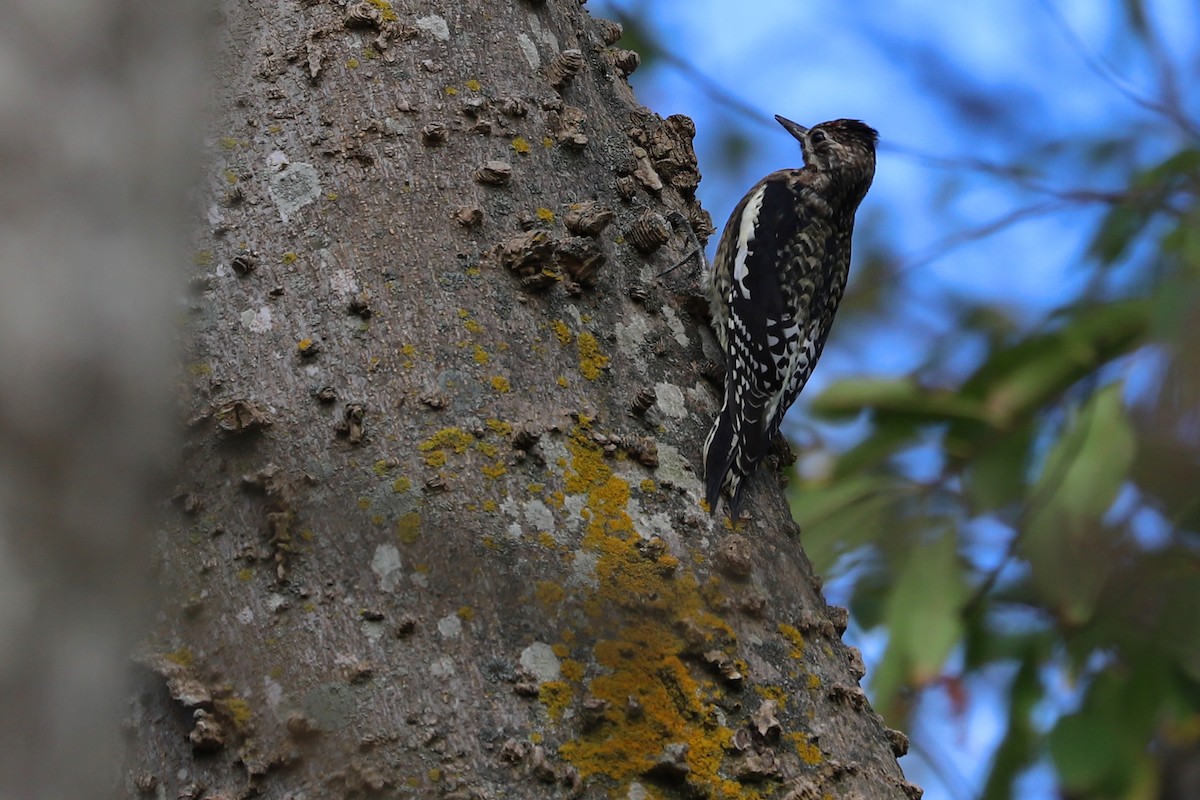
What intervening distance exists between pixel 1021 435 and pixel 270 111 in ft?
12.1

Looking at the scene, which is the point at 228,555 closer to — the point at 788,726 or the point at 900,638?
the point at 788,726

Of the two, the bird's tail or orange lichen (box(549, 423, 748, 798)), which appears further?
the bird's tail

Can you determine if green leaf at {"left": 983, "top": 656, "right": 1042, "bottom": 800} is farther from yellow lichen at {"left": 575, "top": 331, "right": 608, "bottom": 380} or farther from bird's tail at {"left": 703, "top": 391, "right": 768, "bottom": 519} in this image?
yellow lichen at {"left": 575, "top": 331, "right": 608, "bottom": 380}

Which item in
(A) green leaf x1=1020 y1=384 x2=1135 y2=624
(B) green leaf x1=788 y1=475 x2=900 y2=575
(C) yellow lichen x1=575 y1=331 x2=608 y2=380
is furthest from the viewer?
(B) green leaf x1=788 y1=475 x2=900 y2=575

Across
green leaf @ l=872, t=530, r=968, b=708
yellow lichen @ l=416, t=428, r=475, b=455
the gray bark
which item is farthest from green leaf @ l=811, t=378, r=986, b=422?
the gray bark

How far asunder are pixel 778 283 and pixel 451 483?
2.02 metres

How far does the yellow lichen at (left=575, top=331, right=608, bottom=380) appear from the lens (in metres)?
2.14

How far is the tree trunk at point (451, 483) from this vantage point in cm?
171

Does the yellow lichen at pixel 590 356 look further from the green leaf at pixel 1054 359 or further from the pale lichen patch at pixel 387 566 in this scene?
the green leaf at pixel 1054 359

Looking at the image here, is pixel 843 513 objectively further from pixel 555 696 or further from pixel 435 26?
pixel 555 696

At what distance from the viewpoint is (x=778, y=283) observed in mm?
3703

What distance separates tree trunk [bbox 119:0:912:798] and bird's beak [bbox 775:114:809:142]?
225 cm

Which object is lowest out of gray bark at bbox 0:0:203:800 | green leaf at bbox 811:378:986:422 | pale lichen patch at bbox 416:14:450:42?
gray bark at bbox 0:0:203:800

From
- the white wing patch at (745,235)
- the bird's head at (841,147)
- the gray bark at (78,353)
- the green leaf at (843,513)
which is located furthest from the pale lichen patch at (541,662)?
the green leaf at (843,513)
